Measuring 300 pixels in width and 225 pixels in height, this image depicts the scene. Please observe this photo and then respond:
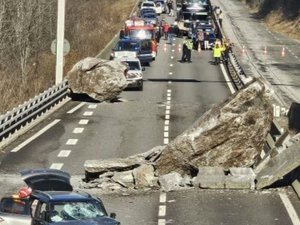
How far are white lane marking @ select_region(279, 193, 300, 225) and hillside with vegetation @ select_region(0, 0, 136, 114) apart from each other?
95.4 feet

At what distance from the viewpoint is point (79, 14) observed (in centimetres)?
9138

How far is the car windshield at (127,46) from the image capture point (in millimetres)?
55700

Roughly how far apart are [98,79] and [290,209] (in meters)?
20.3

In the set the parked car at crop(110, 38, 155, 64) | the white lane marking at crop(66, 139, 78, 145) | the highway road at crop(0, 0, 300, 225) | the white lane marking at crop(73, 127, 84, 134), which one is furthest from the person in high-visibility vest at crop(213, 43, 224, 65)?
the white lane marking at crop(66, 139, 78, 145)

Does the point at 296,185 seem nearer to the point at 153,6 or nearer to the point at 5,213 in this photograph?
the point at 5,213

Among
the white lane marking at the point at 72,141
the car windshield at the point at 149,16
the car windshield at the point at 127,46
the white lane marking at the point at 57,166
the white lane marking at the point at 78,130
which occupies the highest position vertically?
the white lane marking at the point at 57,166

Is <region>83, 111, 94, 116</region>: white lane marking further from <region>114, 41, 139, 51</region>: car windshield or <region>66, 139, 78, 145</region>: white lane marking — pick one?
<region>114, 41, 139, 51</region>: car windshield

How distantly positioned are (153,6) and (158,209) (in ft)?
267

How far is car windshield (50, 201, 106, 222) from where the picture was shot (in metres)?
13.8

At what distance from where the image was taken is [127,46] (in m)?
56.5

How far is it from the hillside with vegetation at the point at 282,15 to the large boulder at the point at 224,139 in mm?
66388

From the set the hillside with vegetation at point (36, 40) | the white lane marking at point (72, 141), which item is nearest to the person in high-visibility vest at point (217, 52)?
the hillside with vegetation at point (36, 40)

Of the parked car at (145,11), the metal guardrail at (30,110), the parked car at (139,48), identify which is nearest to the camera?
the metal guardrail at (30,110)

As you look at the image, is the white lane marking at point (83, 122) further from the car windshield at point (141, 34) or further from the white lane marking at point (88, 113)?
the car windshield at point (141, 34)
